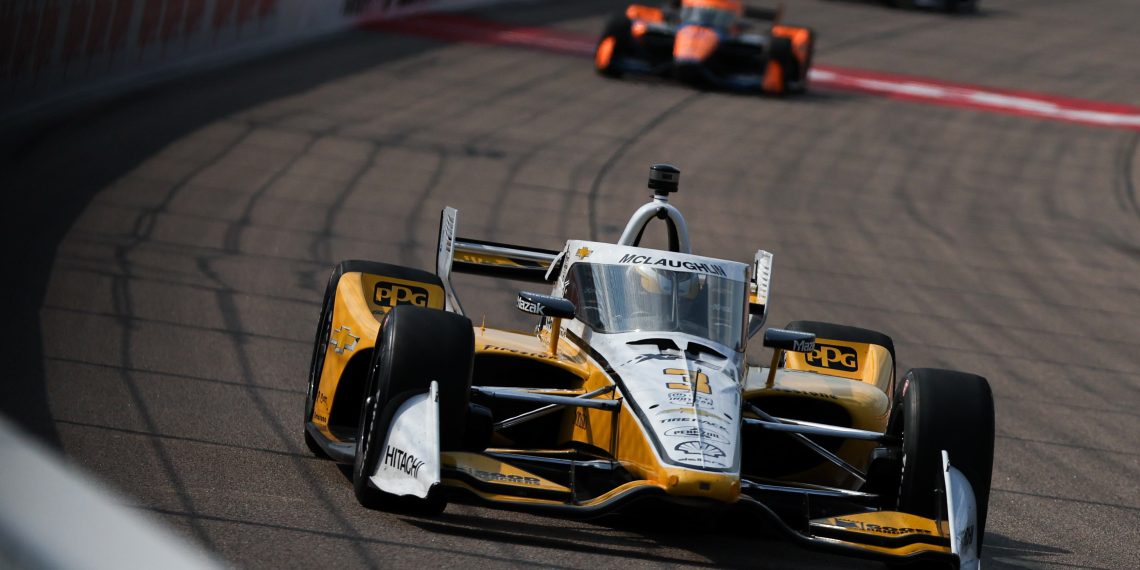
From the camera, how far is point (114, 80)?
693 inches

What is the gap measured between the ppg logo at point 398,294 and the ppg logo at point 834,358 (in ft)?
6.82

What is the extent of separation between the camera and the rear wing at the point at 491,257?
823 cm

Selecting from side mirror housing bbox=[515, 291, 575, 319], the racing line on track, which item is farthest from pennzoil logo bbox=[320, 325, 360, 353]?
the racing line on track

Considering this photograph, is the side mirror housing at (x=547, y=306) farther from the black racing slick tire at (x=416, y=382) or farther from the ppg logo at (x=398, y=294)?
the ppg logo at (x=398, y=294)

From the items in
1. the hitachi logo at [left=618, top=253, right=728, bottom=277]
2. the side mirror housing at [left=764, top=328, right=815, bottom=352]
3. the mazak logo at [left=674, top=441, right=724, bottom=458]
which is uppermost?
the hitachi logo at [left=618, top=253, right=728, bottom=277]

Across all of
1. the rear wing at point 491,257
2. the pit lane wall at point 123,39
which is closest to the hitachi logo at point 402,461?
the rear wing at point 491,257

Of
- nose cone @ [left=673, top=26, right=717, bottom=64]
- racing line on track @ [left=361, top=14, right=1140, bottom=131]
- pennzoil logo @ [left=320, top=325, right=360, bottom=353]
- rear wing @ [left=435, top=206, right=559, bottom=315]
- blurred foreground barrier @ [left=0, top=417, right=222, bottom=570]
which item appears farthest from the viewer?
racing line on track @ [left=361, top=14, right=1140, bottom=131]

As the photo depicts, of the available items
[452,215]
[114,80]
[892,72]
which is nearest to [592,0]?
[892,72]

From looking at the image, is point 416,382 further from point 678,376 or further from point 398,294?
point 398,294

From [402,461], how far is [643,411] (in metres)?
1.00

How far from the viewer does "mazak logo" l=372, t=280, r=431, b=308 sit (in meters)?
7.57

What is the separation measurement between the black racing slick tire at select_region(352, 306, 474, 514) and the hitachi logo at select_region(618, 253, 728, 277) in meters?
1.18

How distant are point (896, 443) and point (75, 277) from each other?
620cm

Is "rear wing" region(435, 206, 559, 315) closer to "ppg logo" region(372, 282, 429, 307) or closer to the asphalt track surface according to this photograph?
"ppg logo" region(372, 282, 429, 307)
